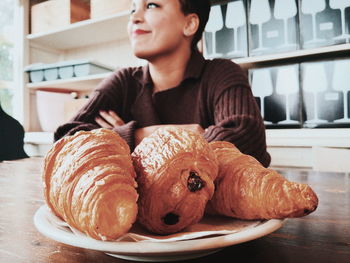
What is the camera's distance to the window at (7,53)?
2.57 meters

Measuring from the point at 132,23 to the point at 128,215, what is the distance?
96 centimetres

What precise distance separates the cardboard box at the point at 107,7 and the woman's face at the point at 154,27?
3.01 feet

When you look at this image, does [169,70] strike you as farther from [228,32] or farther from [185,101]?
[228,32]

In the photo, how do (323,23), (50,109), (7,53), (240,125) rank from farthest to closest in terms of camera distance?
(7,53), (50,109), (323,23), (240,125)

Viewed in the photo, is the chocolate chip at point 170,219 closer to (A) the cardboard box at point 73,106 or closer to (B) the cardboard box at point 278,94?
(B) the cardboard box at point 278,94

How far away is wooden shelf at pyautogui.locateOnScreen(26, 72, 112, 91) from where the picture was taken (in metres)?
2.12

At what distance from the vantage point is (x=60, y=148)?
304mm

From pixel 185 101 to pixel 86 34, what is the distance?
4.60ft

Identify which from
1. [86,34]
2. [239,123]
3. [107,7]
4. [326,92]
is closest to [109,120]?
[239,123]

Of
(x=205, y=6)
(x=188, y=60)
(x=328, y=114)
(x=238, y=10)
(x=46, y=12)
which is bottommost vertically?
(x=328, y=114)

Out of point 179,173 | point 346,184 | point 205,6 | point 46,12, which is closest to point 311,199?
point 179,173

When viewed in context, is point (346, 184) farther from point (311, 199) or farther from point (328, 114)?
point (328, 114)

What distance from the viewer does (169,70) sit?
1.23 meters

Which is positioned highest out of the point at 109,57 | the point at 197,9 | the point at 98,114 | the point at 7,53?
the point at 7,53
